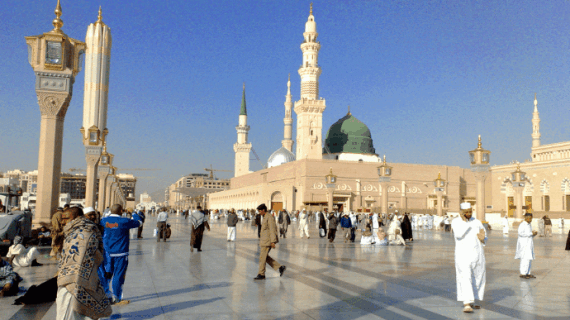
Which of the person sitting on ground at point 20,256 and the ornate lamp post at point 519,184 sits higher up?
the ornate lamp post at point 519,184

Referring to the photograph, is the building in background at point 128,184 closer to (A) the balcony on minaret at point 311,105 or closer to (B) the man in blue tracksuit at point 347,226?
(A) the balcony on minaret at point 311,105

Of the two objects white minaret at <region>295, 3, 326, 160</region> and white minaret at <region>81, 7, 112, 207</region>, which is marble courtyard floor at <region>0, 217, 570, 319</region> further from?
white minaret at <region>295, 3, 326, 160</region>

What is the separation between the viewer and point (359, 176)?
56156 millimetres

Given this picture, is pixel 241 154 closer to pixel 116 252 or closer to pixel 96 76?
pixel 96 76

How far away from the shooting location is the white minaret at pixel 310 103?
62250mm

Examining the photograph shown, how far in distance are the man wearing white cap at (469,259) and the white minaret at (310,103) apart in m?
56.2

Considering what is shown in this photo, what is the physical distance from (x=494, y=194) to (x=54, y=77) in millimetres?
54107

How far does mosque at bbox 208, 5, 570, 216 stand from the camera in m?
47.4

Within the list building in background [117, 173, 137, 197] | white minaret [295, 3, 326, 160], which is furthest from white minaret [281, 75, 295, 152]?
building in background [117, 173, 137, 197]

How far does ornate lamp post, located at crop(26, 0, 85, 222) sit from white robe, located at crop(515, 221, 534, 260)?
9.65 metres

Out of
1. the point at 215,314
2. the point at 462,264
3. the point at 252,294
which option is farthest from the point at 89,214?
the point at 462,264

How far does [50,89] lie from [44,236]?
138 inches

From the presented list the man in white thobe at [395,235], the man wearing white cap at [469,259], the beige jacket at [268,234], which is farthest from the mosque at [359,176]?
the man wearing white cap at [469,259]

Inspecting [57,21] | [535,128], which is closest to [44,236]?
[57,21]
